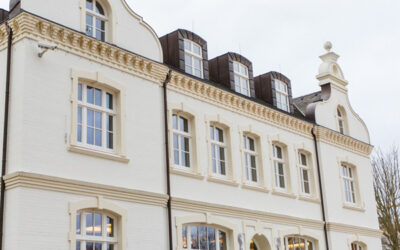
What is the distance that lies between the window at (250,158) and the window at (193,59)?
326 centimetres

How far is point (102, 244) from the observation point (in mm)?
16656

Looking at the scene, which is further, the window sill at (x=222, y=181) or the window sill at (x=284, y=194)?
the window sill at (x=284, y=194)

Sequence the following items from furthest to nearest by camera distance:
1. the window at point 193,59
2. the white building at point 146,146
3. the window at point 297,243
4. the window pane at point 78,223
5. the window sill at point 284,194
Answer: the window at point 297,243 < the window sill at point 284,194 < the window at point 193,59 < the window pane at point 78,223 < the white building at point 146,146

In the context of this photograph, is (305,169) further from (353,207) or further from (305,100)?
(305,100)

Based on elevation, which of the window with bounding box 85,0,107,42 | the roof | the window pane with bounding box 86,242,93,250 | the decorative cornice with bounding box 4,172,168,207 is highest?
the roof

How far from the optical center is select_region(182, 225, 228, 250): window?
19.5 metres

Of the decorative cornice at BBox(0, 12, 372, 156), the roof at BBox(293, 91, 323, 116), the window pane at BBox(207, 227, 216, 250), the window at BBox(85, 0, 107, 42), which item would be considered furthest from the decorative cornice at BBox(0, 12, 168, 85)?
the roof at BBox(293, 91, 323, 116)

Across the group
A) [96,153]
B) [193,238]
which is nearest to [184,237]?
[193,238]

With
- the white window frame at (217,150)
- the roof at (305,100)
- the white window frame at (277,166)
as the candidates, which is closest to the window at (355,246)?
the white window frame at (277,166)

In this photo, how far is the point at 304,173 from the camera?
1038 inches

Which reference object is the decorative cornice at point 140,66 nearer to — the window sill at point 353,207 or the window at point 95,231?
the window sill at point 353,207

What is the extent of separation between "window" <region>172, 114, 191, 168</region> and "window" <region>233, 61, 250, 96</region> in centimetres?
395

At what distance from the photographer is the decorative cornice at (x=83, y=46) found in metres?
16.2

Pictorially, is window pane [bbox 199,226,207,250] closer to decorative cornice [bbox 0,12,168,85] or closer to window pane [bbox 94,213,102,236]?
window pane [bbox 94,213,102,236]
